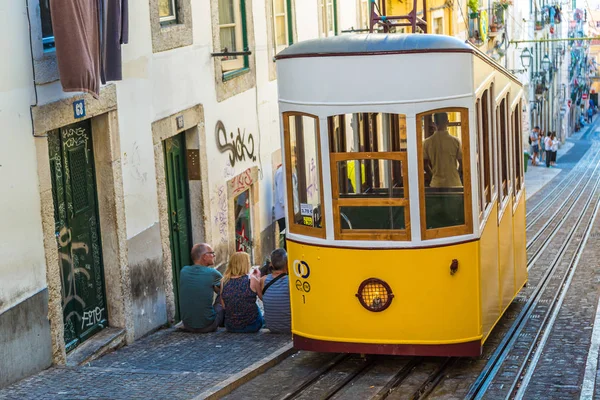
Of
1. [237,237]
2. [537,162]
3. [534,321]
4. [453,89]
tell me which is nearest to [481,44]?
[537,162]

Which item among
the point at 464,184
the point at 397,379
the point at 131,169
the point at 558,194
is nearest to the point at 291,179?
the point at 464,184

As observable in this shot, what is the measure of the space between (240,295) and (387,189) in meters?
2.46

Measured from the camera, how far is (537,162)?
4353 centimetres

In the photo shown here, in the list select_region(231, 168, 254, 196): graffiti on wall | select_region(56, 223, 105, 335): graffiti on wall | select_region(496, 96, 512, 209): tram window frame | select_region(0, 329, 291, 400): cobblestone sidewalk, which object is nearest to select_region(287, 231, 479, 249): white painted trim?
select_region(0, 329, 291, 400): cobblestone sidewalk

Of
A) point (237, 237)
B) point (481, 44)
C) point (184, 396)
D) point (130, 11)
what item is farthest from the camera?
point (481, 44)

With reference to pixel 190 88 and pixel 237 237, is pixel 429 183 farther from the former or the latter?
pixel 237 237

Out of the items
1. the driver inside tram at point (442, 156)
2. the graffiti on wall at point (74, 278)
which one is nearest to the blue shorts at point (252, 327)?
the graffiti on wall at point (74, 278)

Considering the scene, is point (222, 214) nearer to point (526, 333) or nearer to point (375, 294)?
point (526, 333)

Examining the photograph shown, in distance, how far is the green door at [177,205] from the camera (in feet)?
38.3

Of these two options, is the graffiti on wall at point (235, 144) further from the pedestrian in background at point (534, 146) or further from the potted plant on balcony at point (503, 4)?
the pedestrian in background at point (534, 146)

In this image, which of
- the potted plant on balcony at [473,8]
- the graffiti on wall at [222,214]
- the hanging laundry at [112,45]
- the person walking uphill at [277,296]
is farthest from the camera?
the potted plant on balcony at [473,8]

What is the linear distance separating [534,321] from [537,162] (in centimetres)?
3359

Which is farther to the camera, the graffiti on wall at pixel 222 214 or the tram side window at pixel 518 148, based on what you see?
the graffiti on wall at pixel 222 214

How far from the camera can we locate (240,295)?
10016 mm
